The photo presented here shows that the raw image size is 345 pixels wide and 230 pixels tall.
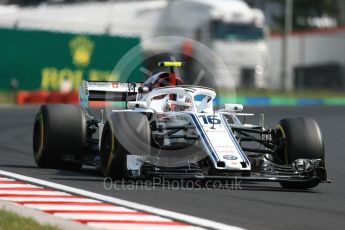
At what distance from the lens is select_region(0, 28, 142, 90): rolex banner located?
1364 inches

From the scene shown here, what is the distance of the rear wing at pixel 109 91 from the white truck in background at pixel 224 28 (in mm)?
27216

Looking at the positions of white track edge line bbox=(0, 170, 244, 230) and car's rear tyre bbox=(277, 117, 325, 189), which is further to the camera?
car's rear tyre bbox=(277, 117, 325, 189)

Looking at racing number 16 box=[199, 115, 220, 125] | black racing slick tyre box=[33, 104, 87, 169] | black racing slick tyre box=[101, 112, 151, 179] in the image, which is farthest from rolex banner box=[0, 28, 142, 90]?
racing number 16 box=[199, 115, 220, 125]

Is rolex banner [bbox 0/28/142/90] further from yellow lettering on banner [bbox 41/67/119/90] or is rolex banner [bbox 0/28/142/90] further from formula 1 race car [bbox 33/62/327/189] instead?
formula 1 race car [bbox 33/62/327/189]

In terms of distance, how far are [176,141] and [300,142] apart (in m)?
1.50

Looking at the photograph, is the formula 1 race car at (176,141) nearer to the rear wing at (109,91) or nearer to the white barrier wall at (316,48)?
the rear wing at (109,91)

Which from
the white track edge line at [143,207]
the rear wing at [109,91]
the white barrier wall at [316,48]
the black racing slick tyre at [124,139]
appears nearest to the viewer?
the white track edge line at [143,207]

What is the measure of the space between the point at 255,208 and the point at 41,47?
27541 mm

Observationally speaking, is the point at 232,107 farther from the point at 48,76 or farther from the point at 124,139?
the point at 48,76

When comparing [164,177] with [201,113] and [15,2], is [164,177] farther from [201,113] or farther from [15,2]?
[15,2]

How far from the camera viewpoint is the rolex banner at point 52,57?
114 ft

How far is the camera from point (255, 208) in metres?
9.22

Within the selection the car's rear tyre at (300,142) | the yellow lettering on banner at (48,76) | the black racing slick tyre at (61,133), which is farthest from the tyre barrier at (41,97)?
the car's rear tyre at (300,142)

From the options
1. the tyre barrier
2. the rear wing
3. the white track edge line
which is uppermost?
the tyre barrier
